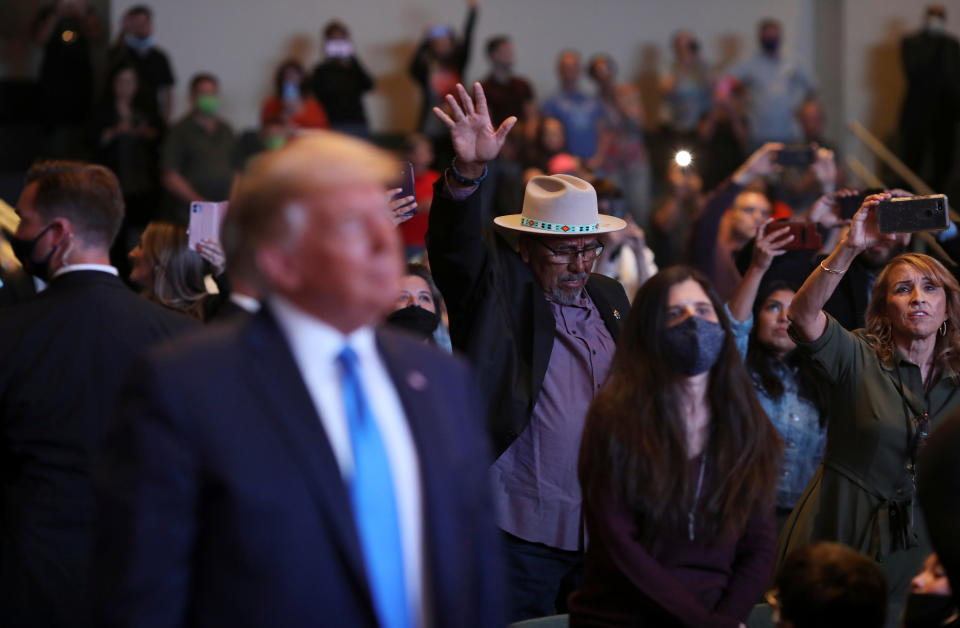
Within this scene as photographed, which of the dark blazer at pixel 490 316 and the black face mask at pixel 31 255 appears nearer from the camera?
the black face mask at pixel 31 255

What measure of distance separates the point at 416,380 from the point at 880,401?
2.07m

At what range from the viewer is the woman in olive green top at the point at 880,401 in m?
3.68

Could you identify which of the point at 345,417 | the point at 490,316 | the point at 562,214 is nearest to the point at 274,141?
the point at 562,214

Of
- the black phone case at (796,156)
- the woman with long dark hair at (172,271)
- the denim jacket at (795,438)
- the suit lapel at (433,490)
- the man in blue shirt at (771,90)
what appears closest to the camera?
the suit lapel at (433,490)

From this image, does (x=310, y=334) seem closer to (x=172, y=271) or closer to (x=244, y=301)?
(x=244, y=301)

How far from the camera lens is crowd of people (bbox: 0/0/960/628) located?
1906 mm

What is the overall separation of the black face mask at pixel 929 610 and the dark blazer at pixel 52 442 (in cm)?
191

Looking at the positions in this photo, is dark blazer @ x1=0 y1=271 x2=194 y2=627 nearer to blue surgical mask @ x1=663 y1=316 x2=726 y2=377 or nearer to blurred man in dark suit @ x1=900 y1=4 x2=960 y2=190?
blue surgical mask @ x1=663 y1=316 x2=726 y2=377

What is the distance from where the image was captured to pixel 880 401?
3730mm

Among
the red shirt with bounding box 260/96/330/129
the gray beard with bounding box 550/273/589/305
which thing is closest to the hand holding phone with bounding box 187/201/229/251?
the gray beard with bounding box 550/273/589/305

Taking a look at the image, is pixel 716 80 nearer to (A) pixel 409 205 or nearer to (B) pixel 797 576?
(A) pixel 409 205

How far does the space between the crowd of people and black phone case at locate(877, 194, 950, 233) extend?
0.04 metres

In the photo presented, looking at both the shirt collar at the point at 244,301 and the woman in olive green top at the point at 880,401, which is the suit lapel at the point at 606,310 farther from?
the shirt collar at the point at 244,301

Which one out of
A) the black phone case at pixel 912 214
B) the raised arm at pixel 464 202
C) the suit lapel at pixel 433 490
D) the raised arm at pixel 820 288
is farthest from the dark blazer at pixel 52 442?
the black phone case at pixel 912 214
